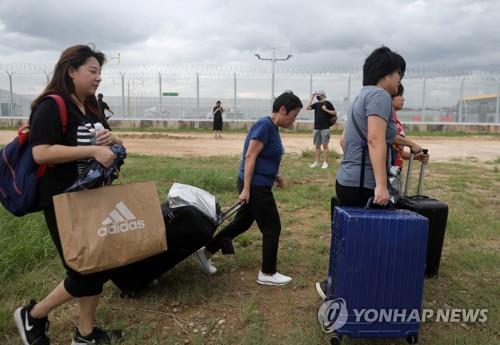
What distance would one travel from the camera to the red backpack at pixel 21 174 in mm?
2146

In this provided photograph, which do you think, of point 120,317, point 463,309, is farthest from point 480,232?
point 120,317

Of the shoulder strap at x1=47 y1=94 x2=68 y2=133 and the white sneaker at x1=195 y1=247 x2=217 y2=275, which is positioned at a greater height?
the shoulder strap at x1=47 y1=94 x2=68 y2=133

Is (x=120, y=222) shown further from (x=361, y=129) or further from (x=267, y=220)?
(x=361, y=129)

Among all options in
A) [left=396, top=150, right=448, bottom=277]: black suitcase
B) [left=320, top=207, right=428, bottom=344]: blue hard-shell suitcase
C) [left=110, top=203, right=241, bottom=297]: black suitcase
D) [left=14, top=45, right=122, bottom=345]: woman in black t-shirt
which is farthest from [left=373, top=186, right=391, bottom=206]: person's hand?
[left=14, top=45, right=122, bottom=345]: woman in black t-shirt

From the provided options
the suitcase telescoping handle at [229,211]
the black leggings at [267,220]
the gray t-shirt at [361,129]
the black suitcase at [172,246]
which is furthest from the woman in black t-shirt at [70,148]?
the gray t-shirt at [361,129]

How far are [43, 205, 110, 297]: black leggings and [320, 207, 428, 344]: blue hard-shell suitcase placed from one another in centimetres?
126

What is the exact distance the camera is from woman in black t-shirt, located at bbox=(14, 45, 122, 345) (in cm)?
209

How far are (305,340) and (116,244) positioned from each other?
121 cm

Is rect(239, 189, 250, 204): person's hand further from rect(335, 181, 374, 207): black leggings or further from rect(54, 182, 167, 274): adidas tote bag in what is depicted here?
rect(54, 182, 167, 274): adidas tote bag

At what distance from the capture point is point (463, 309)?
116 inches

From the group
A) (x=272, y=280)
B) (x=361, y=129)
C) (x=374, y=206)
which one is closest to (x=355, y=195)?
(x=374, y=206)

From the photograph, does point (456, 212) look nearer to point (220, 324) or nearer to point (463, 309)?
point (463, 309)

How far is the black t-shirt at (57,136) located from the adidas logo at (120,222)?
0.28 meters

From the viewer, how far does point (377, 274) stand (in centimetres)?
236
